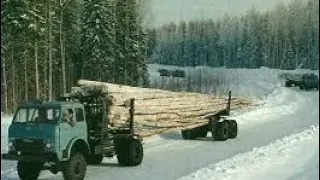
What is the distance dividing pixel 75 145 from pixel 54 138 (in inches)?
41.7

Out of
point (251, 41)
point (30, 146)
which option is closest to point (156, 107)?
point (30, 146)

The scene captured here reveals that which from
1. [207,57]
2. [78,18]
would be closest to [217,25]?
[207,57]

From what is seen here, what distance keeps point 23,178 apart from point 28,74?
37.8m

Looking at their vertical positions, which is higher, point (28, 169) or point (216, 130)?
point (216, 130)

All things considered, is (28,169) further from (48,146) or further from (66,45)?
(66,45)

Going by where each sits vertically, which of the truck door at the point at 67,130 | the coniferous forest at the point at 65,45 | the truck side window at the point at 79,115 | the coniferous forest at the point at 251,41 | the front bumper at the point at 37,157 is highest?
the coniferous forest at the point at 251,41

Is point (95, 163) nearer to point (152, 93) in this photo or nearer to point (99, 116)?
point (99, 116)

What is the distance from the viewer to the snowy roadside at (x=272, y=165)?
42.0ft

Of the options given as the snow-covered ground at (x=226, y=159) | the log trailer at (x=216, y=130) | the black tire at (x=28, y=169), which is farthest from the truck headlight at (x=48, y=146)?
the log trailer at (x=216, y=130)

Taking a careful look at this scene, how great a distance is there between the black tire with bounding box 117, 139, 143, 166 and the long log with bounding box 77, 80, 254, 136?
73 cm

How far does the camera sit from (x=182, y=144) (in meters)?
21.8

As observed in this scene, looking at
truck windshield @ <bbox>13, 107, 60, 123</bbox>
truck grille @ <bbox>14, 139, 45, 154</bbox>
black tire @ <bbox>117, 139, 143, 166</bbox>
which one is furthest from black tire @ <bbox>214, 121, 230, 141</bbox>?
truck grille @ <bbox>14, 139, 45, 154</bbox>

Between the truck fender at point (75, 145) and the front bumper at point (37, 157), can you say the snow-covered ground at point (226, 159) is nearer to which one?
the truck fender at point (75, 145)

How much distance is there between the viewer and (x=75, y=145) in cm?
1429
